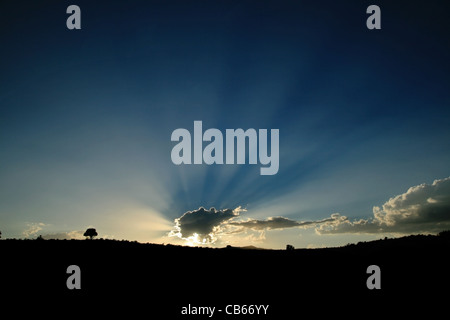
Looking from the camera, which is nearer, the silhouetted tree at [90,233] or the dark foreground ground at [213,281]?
the dark foreground ground at [213,281]

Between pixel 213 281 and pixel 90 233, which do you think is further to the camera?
pixel 90 233

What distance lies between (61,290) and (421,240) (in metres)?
31.5

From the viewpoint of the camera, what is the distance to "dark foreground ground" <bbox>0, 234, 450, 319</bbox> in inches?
736

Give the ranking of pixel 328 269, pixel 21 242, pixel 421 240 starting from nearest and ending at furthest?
pixel 328 269, pixel 21 242, pixel 421 240

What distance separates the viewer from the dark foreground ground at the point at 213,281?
1869cm

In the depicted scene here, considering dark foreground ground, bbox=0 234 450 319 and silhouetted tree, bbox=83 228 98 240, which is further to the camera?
silhouetted tree, bbox=83 228 98 240

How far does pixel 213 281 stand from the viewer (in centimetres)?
2334
